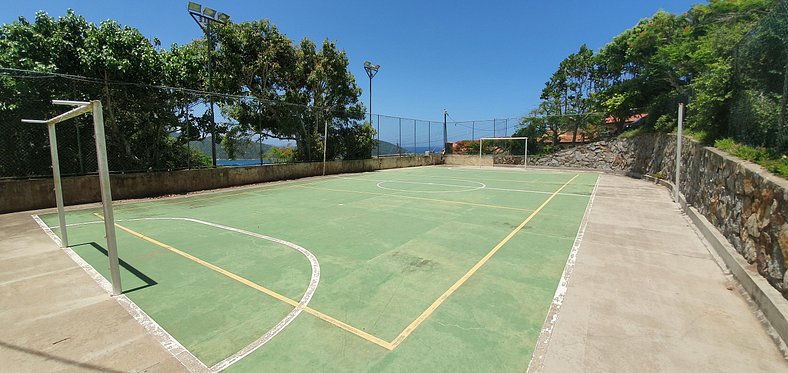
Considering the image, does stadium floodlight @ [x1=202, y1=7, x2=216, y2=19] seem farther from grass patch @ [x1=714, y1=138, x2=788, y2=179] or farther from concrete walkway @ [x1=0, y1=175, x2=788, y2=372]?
grass patch @ [x1=714, y1=138, x2=788, y2=179]

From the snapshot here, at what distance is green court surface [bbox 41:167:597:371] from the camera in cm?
283

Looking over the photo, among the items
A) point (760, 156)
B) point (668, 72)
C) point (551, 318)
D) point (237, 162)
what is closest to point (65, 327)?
point (551, 318)

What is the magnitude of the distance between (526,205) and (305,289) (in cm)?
733

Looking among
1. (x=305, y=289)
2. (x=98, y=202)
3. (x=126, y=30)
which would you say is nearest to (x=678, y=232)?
(x=305, y=289)

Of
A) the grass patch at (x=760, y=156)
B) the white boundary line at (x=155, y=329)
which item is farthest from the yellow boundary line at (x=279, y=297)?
the grass patch at (x=760, y=156)

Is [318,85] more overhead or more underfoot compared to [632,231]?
more overhead

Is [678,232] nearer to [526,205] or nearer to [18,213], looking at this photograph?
[526,205]

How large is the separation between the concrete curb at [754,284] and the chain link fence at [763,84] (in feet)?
5.39

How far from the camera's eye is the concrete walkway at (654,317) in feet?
8.74

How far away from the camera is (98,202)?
403 inches

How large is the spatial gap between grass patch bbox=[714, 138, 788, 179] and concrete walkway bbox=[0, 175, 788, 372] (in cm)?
147

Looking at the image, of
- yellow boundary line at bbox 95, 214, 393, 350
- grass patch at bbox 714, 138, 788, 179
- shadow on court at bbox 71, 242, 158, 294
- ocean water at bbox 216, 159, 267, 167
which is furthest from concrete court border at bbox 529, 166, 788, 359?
ocean water at bbox 216, 159, 267, 167

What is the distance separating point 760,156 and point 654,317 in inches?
158

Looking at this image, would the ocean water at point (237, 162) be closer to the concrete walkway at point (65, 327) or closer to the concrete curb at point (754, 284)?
the concrete walkway at point (65, 327)
